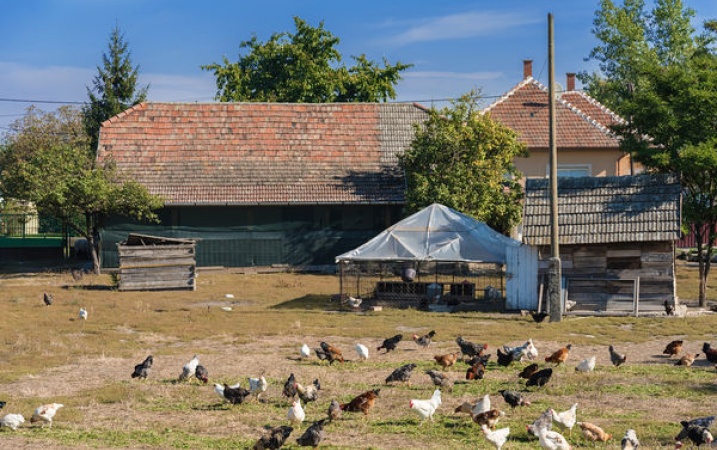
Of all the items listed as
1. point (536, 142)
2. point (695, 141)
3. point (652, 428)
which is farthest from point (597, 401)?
point (536, 142)

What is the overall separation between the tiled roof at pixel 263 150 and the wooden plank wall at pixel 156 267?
24.8ft

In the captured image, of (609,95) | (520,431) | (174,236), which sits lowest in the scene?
(520,431)

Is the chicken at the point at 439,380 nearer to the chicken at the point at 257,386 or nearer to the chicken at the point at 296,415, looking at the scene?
the chicken at the point at 257,386

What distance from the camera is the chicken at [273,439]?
40.9ft

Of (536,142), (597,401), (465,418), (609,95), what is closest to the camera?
(465,418)

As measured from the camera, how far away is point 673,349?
→ 20.6 meters

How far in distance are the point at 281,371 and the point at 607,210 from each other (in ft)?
48.5

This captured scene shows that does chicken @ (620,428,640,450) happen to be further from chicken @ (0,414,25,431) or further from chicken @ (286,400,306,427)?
chicken @ (0,414,25,431)

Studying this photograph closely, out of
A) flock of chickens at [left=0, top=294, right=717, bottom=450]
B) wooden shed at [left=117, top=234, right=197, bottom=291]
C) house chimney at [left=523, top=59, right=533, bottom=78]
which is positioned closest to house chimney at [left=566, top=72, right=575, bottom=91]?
house chimney at [left=523, top=59, right=533, bottom=78]

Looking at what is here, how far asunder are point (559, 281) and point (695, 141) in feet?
25.4

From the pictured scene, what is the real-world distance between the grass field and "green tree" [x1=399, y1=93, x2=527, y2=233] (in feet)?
33.0

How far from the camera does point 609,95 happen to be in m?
79.9

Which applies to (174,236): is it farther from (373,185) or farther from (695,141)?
(695,141)

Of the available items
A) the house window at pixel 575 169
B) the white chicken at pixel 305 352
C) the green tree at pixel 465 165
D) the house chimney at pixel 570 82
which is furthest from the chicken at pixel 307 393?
the house chimney at pixel 570 82
